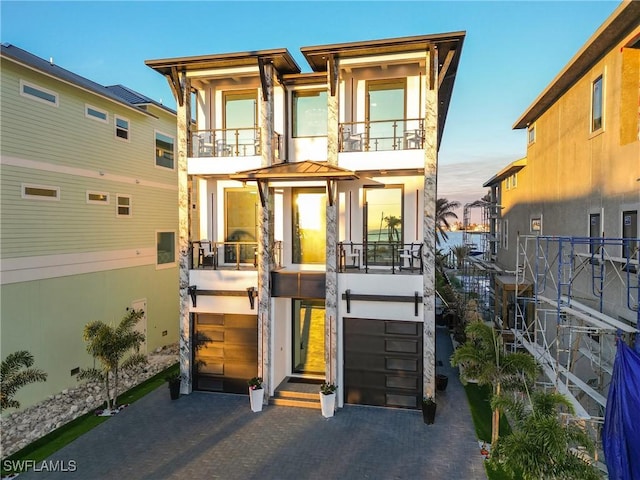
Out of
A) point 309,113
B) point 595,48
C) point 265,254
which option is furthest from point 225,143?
point 595,48

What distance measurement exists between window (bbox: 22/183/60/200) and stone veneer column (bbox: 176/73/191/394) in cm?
435

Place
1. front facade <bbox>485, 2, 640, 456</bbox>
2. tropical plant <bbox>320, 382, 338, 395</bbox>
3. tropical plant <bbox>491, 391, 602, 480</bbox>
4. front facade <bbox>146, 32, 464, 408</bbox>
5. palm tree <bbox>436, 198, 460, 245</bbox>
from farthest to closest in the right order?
palm tree <bbox>436, 198, 460, 245</bbox> < front facade <bbox>146, 32, 464, 408</bbox> < tropical plant <bbox>320, 382, 338, 395</bbox> < front facade <bbox>485, 2, 640, 456</bbox> < tropical plant <bbox>491, 391, 602, 480</bbox>

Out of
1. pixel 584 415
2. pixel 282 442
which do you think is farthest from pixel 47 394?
pixel 584 415

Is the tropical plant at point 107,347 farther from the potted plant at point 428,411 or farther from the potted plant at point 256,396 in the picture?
the potted plant at point 428,411

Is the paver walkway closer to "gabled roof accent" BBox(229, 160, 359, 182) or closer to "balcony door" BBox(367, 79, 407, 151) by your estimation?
"gabled roof accent" BBox(229, 160, 359, 182)

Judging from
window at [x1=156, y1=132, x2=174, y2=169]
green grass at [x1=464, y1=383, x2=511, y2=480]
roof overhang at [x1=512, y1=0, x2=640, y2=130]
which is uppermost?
roof overhang at [x1=512, y1=0, x2=640, y2=130]

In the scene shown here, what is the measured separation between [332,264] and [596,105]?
9.22 m

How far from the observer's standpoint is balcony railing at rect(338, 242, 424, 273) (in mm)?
12664

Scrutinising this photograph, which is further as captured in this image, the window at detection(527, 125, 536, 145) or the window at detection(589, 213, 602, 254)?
the window at detection(527, 125, 536, 145)

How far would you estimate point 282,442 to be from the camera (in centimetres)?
1024

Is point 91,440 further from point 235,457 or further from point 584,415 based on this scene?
point 584,415

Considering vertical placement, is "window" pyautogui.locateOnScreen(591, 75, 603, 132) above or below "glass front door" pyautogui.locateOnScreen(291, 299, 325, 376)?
above

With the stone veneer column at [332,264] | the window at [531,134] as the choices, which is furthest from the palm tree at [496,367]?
the window at [531,134]

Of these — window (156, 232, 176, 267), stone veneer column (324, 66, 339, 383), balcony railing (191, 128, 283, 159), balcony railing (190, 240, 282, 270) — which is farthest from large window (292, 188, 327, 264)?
window (156, 232, 176, 267)
